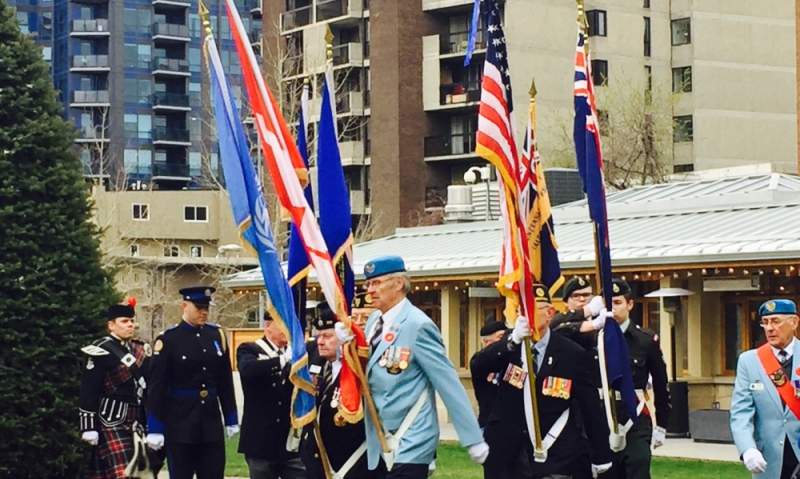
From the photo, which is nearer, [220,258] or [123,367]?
[123,367]

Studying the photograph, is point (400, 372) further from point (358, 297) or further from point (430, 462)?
point (358, 297)

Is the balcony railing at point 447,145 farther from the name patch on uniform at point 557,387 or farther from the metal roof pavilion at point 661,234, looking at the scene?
the name patch on uniform at point 557,387

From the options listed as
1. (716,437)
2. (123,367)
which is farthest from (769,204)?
(123,367)

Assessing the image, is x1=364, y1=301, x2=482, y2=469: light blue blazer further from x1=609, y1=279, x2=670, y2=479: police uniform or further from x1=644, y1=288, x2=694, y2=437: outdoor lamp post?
x1=644, y1=288, x2=694, y2=437: outdoor lamp post

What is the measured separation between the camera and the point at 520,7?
6819cm

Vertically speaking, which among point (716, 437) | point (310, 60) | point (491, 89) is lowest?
point (716, 437)

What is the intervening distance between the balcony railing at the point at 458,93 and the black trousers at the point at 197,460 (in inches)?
2117

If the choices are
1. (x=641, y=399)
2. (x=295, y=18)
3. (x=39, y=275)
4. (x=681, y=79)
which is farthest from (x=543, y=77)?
(x=641, y=399)

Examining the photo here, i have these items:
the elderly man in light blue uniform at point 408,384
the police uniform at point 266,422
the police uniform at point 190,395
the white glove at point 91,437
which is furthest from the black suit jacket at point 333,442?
the white glove at point 91,437

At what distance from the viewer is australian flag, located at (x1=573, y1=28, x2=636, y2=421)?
1273cm

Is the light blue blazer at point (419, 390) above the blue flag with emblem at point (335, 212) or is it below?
A: below

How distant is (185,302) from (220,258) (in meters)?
50.7

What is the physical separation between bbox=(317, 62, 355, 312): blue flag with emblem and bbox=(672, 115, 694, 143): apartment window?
2336 inches

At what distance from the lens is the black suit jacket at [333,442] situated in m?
11.0
